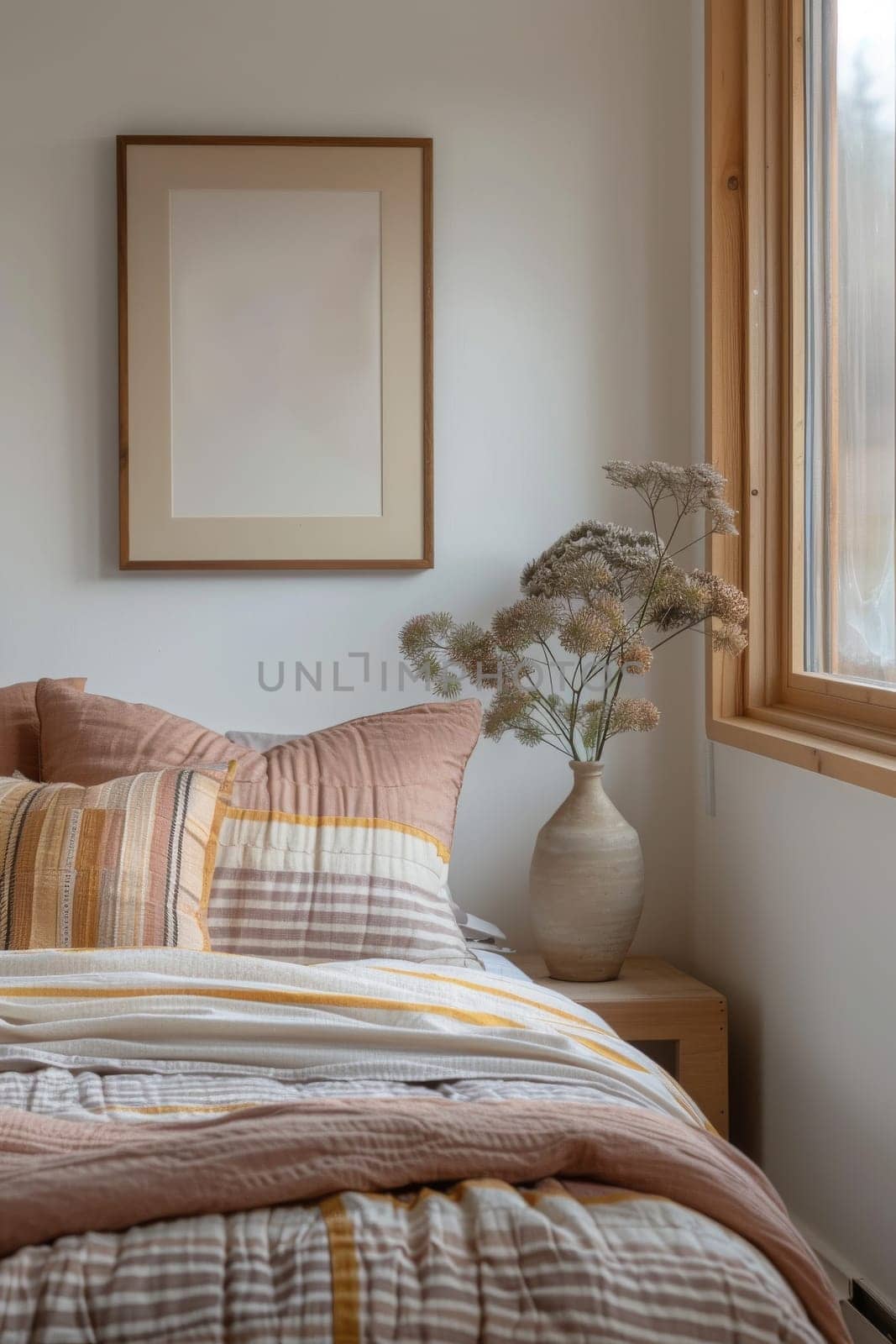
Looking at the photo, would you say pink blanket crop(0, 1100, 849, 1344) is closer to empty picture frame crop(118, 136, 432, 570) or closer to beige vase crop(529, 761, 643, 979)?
beige vase crop(529, 761, 643, 979)

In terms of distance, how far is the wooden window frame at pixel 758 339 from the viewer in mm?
2365

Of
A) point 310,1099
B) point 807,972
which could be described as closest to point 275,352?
point 807,972

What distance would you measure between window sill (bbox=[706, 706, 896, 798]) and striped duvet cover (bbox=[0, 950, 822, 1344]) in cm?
63

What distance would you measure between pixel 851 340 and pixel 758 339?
1.13 ft

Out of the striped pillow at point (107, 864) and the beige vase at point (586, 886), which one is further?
the beige vase at point (586, 886)

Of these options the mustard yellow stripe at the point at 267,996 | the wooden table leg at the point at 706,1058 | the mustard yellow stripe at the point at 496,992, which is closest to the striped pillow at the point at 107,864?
the mustard yellow stripe at the point at 267,996

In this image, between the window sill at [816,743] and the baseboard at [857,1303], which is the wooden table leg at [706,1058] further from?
the window sill at [816,743]

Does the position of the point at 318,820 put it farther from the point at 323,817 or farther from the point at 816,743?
the point at 816,743

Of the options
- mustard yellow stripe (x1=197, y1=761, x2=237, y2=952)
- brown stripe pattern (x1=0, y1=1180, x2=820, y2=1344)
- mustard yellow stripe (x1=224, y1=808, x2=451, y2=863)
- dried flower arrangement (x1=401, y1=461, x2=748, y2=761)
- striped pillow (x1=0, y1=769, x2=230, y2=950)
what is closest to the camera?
brown stripe pattern (x1=0, y1=1180, x2=820, y2=1344)

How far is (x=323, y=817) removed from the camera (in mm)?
2094

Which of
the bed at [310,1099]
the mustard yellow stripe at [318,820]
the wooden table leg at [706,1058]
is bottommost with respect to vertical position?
the wooden table leg at [706,1058]

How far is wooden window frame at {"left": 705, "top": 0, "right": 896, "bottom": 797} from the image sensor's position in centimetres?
237

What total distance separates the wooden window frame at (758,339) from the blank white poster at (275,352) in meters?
0.72

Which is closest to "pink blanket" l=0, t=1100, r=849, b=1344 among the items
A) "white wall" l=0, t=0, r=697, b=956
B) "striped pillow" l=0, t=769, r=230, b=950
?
"striped pillow" l=0, t=769, r=230, b=950
